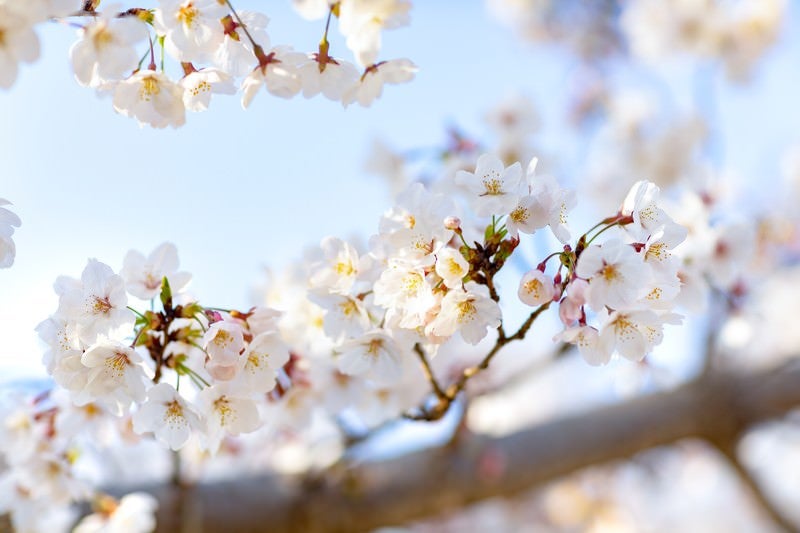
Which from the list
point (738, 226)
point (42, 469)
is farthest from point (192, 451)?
point (738, 226)

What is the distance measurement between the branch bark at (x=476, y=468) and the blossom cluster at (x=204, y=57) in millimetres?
949

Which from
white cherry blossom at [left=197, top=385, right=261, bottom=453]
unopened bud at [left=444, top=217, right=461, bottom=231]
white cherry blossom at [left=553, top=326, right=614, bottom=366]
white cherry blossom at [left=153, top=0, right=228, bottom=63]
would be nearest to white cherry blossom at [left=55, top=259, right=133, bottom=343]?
white cherry blossom at [left=197, top=385, right=261, bottom=453]

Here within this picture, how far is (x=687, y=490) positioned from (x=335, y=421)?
383cm

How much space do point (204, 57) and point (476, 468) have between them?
1.21 m

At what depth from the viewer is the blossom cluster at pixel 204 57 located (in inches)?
29.6

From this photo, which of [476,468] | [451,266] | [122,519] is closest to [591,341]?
[451,266]

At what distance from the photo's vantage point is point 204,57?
2.65ft

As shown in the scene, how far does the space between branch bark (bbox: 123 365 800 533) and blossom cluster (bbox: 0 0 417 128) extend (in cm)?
95

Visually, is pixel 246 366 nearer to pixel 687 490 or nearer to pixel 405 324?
pixel 405 324

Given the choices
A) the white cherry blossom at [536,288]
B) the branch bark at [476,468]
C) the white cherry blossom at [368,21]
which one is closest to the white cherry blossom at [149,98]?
the white cherry blossom at [368,21]

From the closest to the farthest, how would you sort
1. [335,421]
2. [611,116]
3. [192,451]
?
1. [335,421]
2. [192,451]
3. [611,116]

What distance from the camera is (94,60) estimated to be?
774 mm

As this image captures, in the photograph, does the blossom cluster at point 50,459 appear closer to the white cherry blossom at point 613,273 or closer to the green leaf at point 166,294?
the green leaf at point 166,294

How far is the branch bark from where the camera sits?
1.53 m
